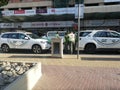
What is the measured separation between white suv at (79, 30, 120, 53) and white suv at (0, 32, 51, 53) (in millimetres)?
2731

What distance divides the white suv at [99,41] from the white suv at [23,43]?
8.96ft

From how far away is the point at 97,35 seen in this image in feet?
74.1

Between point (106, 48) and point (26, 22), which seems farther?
point (26, 22)

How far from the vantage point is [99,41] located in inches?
877

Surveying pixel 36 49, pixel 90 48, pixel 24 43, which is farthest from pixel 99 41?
pixel 24 43

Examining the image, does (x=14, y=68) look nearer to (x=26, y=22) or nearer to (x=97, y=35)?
(x=97, y=35)

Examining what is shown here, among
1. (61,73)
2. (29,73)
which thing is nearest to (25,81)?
(29,73)

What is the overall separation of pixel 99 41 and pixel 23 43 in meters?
5.39

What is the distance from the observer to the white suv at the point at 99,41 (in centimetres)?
2206

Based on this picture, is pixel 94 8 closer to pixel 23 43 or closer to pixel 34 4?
pixel 34 4

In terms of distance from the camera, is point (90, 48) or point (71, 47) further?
point (90, 48)

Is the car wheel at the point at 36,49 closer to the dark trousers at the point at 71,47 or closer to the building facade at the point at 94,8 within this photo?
the dark trousers at the point at 71,47

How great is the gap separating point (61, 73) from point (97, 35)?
10.5 metres

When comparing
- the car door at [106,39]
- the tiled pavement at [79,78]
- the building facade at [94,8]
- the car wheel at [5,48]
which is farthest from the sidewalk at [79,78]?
the building facade at [94,8]
